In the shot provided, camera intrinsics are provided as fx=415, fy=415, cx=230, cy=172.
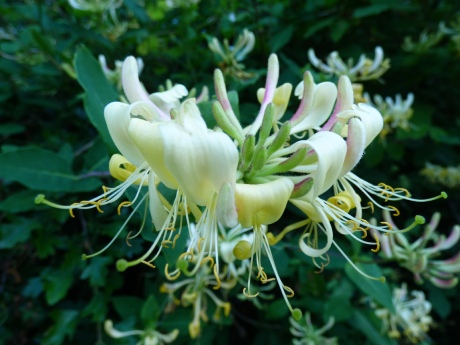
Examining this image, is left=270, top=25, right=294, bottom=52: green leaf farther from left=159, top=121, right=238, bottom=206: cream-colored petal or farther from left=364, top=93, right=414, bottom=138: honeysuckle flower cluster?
left=159, top=121, right=238, bottom=206: cream-colored petal

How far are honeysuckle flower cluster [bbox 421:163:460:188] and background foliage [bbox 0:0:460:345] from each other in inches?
3.3

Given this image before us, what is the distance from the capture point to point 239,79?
1.10m

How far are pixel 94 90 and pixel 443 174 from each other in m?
1.79

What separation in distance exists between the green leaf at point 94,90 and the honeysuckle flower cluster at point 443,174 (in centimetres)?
167

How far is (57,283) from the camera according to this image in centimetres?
116

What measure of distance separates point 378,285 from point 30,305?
42.5 inches

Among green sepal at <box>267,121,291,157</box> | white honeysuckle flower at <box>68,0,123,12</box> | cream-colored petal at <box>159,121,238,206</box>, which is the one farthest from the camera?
white honeysuckle flower at <box>68,0,123,12</box>

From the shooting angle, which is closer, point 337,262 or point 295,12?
point 337,262

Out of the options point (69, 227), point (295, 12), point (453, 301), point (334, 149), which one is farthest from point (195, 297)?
point (453, 301)

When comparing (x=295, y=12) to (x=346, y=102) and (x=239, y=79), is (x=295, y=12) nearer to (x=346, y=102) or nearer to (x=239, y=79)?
(x=239, y=79)

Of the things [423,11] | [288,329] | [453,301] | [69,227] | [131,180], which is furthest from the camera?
[453,301]

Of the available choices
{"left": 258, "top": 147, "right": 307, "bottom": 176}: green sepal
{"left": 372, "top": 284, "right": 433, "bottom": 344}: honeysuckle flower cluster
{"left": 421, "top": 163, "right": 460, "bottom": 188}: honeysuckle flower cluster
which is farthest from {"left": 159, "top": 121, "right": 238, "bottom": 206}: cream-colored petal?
{"left": 421, "top": 163, "right": 460, "bottom": 188}: honeysuckle flower cluster

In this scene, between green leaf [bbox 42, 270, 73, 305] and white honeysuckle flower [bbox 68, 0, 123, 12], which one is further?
white honeysuckle flower [bbox 68, 0, 123, 12]

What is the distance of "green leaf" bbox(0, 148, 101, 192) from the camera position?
84 centimetres
